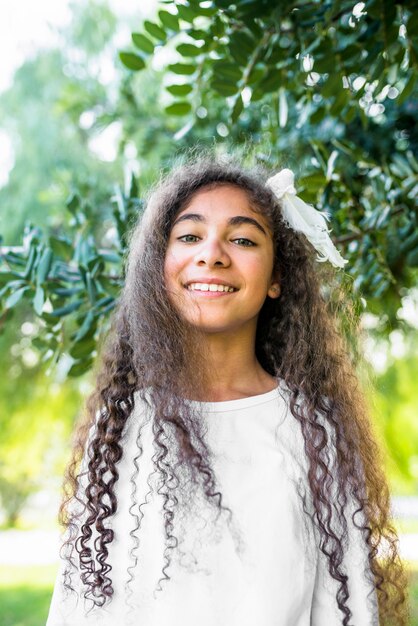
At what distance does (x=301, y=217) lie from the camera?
2232mm

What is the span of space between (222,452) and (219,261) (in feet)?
1.41

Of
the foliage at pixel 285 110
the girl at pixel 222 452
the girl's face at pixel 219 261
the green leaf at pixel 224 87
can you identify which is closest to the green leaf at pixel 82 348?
the foliage at pixel 285 110

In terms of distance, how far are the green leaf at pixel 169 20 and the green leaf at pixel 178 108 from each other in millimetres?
265

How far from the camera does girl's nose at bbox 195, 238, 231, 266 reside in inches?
78.6

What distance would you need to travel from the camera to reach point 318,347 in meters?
2.27

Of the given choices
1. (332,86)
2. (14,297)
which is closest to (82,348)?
(14,297)

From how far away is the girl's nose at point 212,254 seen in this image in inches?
78.6

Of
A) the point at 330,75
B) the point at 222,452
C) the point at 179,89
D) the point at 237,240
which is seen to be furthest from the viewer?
the point at 179,89

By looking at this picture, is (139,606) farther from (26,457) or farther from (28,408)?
(26,457)

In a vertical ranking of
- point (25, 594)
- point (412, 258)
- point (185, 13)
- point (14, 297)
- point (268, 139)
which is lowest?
point (14, 297)

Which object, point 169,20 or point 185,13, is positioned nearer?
point 185,13

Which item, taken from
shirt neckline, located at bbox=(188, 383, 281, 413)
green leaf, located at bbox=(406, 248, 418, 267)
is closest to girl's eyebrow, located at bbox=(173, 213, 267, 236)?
shirt neckline, located at bbox=(188, 383, 281, 413)

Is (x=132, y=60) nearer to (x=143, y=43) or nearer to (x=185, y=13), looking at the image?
(x=143, y=43)

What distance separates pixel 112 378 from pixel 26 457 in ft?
22.1
